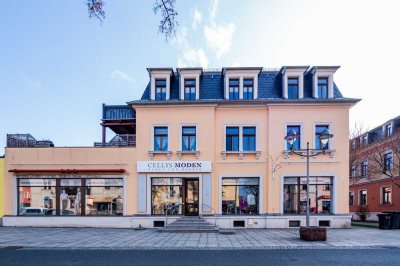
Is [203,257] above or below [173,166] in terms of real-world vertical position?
below

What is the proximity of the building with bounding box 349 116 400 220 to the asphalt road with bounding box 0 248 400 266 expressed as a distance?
694 inches

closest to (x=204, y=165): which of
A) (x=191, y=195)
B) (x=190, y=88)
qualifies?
(x=191, y=195)

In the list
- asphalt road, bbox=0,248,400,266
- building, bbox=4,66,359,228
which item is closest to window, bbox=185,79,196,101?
building, bbox=4,66,359,228

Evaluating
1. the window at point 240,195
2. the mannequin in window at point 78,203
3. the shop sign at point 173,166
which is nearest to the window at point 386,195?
the window at point 240,195

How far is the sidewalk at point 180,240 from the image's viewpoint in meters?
11.4

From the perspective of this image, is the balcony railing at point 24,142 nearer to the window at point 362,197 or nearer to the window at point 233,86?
the window at point 233,86

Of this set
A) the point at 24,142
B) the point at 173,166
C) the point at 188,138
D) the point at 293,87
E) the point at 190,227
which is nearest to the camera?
the point at 190,227

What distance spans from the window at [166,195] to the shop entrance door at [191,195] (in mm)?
392

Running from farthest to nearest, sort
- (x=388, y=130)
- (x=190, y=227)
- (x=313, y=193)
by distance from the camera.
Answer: (x=388, y=130) < (x=313, y=193) < (x=190, y=227)

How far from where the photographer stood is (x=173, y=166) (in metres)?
17.3

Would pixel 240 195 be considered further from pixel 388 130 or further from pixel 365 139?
pixel 365 139

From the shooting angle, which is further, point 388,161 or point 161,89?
point 388,161

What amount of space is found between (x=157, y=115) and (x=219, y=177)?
18.8 feet

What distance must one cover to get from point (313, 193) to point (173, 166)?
9201 millimetres
